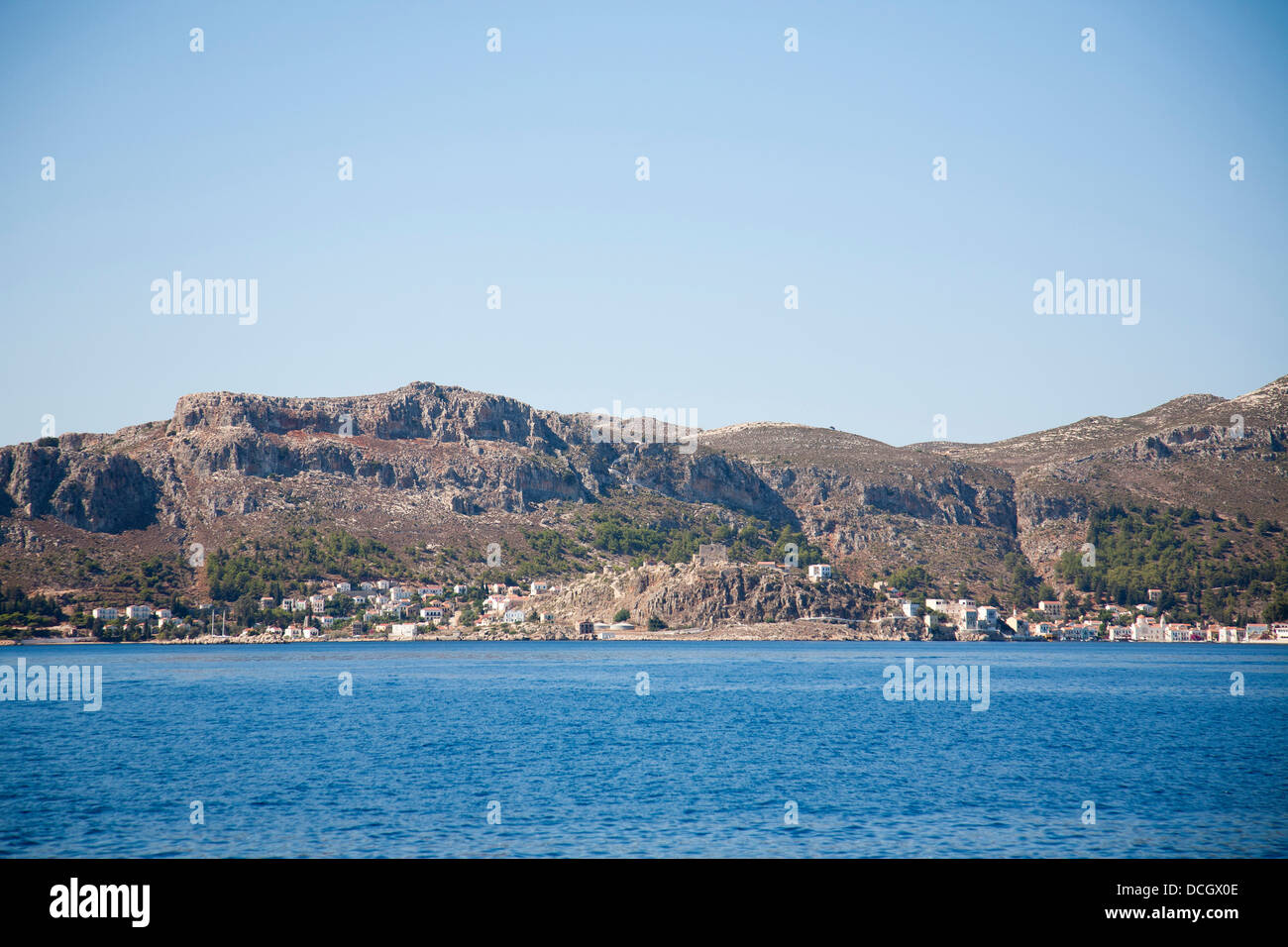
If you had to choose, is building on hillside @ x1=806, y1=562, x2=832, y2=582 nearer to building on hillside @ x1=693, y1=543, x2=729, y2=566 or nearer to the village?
the village

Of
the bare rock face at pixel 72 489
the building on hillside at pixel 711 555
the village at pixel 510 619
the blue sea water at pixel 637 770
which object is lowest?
the village at pixel 510 619

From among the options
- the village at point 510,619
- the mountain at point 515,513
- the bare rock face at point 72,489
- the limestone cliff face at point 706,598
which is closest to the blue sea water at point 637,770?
the village at point 510,619

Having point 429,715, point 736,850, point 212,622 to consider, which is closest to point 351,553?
point 212,622

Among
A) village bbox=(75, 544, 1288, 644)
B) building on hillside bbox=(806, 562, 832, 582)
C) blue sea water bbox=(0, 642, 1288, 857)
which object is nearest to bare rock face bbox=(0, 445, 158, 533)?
village bbox=(75, 544, 1288, 644)

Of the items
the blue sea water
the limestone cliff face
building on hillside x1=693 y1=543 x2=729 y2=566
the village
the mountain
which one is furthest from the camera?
building on hillside x1=693 y1=543 x2=729 y2=566

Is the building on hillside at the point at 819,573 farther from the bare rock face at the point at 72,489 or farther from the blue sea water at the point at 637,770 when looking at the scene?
the bare rock face at the point at 72,489

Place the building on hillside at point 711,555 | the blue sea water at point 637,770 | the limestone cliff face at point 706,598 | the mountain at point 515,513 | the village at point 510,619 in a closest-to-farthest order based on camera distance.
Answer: the blue sea water at point 637,770, the village at point 510,619, the limestone cliff face at point 706,598, the mountain at point 515,513, the building on hillside at point 711,555

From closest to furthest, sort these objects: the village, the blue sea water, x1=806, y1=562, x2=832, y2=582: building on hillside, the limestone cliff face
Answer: the blue sea water < the village < the limestone cliff face < x1=806, y1=562, x2=832, y2=582: building on hillside
